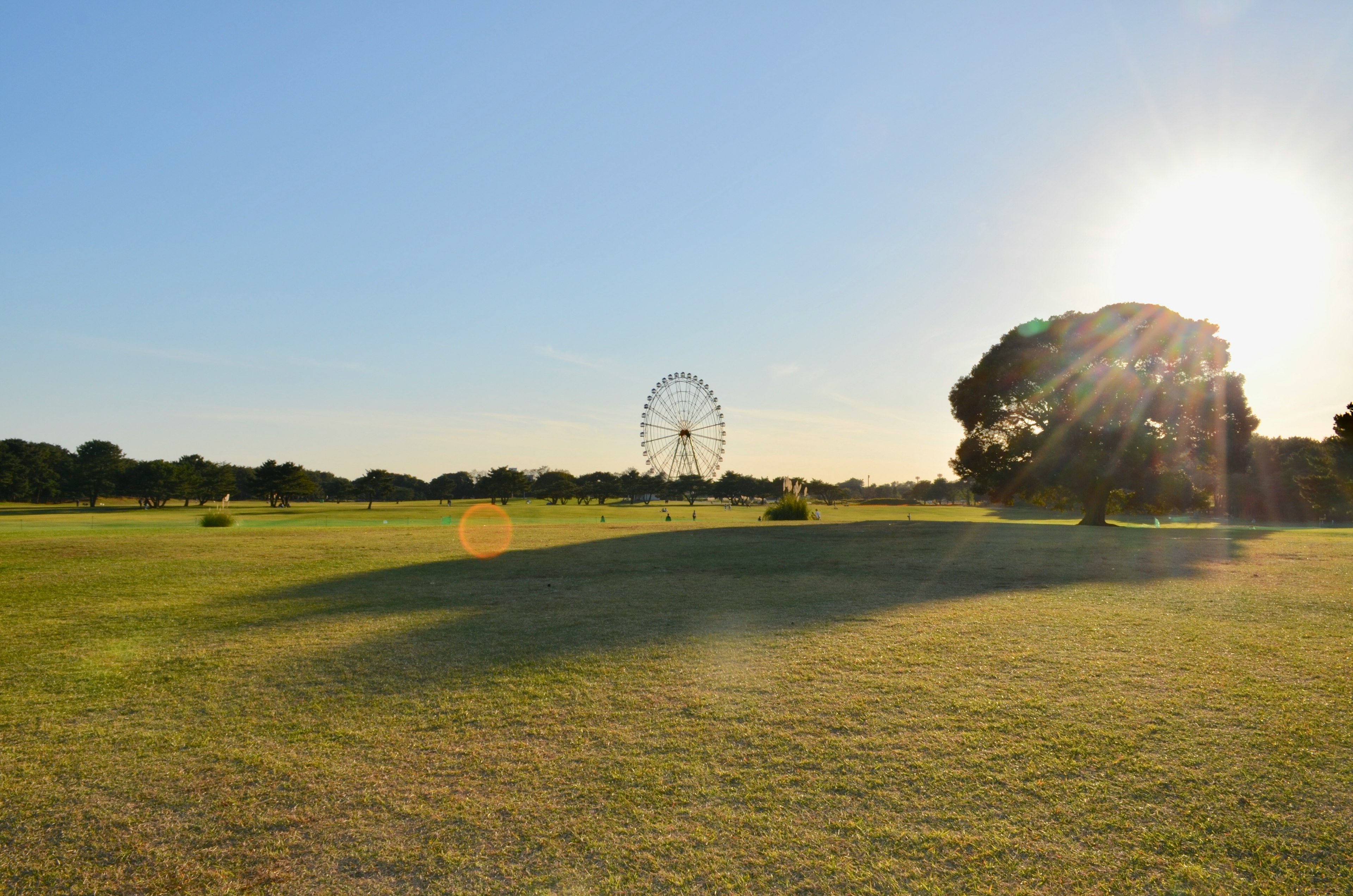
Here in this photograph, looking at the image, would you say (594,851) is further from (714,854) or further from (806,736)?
(806,736)

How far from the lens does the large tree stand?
30.7 metres

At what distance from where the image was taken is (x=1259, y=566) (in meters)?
13.7

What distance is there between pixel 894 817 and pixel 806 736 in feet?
3.53

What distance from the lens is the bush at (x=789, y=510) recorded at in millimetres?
31391

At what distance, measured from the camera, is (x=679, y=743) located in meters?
4.41

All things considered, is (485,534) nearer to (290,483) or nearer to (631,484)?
(290,483)

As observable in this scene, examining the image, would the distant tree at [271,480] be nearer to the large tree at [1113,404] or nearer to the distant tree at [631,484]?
the distant tree at [631,484]

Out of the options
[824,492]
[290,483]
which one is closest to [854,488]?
[824,492]

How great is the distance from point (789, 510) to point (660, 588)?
68.9 feet

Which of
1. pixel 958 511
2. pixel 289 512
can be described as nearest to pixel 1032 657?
pixel 289 512

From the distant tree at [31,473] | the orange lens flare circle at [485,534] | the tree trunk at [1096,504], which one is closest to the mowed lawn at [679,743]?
the orange lens flare circle at [485,534]

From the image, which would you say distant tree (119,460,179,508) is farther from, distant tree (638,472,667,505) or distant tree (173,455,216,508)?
distant tree (638,472,667,505)

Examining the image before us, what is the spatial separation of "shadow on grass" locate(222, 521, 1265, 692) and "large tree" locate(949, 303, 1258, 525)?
36.7 feet

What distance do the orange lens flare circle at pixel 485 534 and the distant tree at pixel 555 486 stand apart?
51659 millimetres
